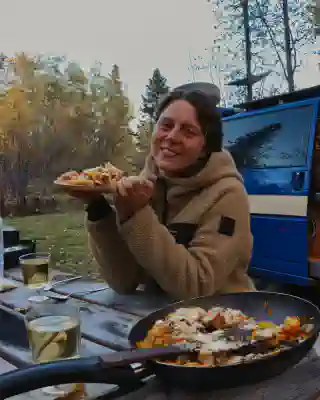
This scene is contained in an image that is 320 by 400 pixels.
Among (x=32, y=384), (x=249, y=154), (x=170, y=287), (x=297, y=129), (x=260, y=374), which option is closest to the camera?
(x=32, y=384)

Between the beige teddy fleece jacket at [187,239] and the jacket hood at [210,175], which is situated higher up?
the jacket hood at [210,175]

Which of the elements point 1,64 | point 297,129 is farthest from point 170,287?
point 297,129

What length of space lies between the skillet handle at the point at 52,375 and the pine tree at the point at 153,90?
191 cm

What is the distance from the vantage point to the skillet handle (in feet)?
1.68

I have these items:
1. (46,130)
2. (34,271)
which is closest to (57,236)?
(46,130)

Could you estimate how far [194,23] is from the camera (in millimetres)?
2738

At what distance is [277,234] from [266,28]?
138cm

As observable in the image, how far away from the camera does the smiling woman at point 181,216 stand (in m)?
1.09

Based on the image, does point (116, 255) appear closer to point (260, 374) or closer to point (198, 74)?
point (260, 374)

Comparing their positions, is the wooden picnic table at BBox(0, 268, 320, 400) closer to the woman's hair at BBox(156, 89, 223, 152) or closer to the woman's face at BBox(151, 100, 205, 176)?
the woman's face at BBox(151, 100, 205, 176)

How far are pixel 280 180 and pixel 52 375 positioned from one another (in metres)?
2.33

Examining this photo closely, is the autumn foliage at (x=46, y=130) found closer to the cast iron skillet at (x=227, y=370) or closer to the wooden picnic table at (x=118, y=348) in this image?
the wooden picnic table at (x=118, y=348)

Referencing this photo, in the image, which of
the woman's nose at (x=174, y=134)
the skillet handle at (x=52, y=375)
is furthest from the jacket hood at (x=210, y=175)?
the skillet handle at (x=52, y=375)

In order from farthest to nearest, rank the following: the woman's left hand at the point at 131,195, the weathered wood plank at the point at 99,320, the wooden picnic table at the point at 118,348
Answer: the woman's left hand at the point at 131,195 → the weathered wood plank at the point at 99,320 → the wooden picnic table at the point at 118,348
